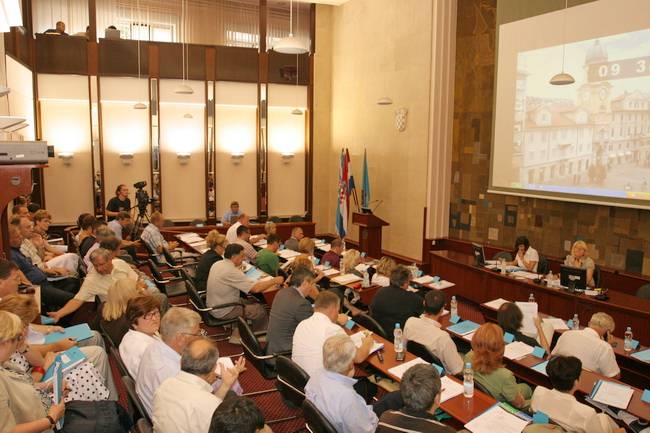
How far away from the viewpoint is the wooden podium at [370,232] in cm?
1059

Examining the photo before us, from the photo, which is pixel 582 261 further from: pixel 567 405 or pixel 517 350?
pixel 567 405

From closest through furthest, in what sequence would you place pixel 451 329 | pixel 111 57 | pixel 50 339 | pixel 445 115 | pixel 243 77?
pixel 50 339 → pixel 451 329 → pixel 445 115 → pixel 111 57 → pixel 243 77

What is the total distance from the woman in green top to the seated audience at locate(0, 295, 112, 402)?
2.50m

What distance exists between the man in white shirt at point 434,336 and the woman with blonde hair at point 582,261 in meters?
3.25

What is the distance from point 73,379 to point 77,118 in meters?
10.2

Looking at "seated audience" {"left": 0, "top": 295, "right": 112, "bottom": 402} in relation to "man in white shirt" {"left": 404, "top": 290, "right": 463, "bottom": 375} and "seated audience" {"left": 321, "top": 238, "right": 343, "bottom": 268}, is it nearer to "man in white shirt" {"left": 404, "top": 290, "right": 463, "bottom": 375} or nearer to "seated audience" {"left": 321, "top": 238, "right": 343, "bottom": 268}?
"man in white shirt" {"left": 404, "top": 290, "right": 463, "bottom": 375}

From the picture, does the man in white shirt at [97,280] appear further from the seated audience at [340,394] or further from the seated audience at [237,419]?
the seated audience at [237,419]

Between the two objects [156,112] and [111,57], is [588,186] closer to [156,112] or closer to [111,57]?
[156,112]

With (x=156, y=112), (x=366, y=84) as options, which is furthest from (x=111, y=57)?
(x=366, y=84)

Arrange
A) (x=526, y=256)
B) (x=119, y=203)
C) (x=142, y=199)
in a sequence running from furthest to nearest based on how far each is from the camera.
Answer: (x=142, y=199) < (x=119, y=203) < (x=526, y=256)

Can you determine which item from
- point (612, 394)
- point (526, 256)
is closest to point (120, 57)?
point (526, 256)

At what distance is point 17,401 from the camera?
8.81 ft

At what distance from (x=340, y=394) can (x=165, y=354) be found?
1165 millimetres

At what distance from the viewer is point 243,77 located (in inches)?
508
